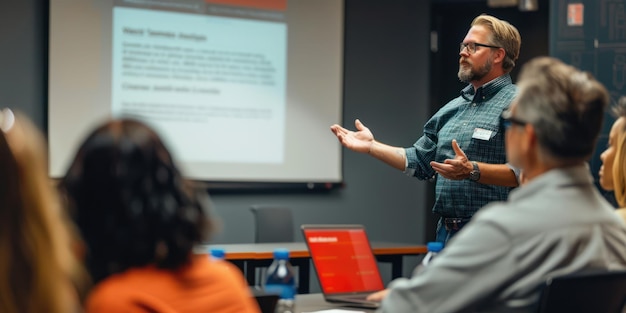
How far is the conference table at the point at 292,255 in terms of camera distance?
512 cm

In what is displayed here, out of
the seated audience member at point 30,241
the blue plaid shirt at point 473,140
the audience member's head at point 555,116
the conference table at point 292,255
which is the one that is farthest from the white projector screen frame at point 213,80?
the seated audience member at point 30,241

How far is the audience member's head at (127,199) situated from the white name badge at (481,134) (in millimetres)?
2368

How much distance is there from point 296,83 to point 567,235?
5065 millimetres

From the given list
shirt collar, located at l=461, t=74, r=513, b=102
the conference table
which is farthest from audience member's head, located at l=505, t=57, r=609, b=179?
the conference table

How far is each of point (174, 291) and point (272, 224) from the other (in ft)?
15.1

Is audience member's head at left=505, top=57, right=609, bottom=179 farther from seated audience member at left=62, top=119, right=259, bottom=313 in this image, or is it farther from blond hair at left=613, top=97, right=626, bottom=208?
blond hair at left=613, top=97, right=626, bottom=208

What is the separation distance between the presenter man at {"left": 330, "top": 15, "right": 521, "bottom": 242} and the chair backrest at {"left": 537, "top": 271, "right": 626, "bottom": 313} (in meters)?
1.54

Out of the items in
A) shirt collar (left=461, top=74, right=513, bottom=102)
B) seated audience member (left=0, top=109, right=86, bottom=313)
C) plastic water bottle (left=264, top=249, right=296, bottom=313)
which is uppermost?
shirt collar (left=461, top=74, right=513, bottom=102)

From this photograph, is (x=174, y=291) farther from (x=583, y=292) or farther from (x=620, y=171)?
(x=620, y=171)

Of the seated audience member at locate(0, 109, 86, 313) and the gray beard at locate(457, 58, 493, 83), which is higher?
the gray beard at locate(457, 58, 493, 83)

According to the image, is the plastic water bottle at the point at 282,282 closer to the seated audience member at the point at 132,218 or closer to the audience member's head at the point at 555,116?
the audience member's head at the point at 555,116

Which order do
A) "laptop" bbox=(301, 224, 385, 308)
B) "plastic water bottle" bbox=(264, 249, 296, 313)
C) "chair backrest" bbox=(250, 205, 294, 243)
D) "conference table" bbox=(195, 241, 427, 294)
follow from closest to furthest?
"plastic water bottle" bbox=(264, 249, 296, 313)
"laptop" bbox=(301, 224, 385, 308)
"conference table" bbox=(195, 241, 427, 294)
"chair backrest" bbox=(250, 205, 294, 243)

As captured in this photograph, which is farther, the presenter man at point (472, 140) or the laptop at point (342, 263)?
the presenter man at point (472, 140)

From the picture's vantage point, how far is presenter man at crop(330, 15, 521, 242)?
367cm
